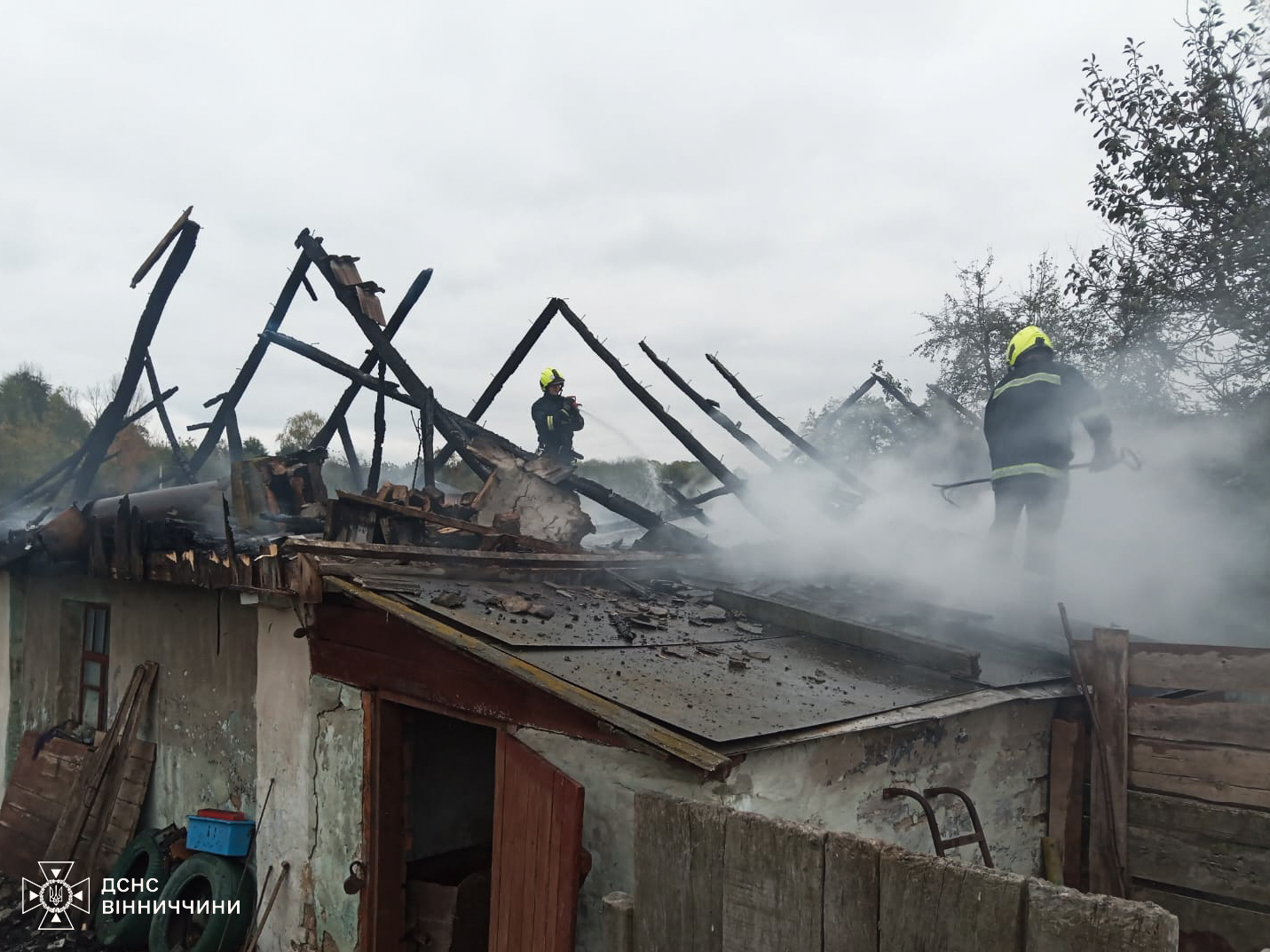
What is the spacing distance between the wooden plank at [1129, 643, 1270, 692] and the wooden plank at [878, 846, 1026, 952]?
148 inches

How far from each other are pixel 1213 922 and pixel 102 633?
9628 millimetres

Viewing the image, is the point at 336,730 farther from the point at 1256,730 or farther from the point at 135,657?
the point at 1256,730

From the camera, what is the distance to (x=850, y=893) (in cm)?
252

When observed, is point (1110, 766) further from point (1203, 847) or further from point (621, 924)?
point (621, 924)

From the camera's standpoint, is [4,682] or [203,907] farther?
[4,682]

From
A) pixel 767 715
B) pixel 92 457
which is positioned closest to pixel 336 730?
pixel 767 715

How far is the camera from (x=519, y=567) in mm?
6879

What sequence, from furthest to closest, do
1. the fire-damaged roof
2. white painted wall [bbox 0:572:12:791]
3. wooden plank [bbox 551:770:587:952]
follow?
white painted wall [bbox 0:572:12:791] < the fire-damaged roof < wooden plank [bbox 551:770:587:952]

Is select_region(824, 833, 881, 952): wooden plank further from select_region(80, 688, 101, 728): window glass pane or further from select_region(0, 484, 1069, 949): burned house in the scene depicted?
select_region(80, 688, 101, 728): window glass pane

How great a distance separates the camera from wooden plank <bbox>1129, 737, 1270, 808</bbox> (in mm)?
4941

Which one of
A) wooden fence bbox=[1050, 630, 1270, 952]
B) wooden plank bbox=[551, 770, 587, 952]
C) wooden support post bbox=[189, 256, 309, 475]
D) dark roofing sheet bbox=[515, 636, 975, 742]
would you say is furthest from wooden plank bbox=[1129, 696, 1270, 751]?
wooden support post bbox=[189, 256, 309, 475]

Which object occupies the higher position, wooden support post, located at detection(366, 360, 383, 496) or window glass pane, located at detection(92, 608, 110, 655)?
wooden support post, located at detection(366, 360, 383, 496)

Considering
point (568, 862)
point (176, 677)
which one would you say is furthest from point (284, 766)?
point (568, 862)

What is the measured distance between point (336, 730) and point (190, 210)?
565 centimetres
